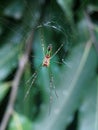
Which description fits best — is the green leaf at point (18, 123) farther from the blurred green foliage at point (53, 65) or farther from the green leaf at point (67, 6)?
the green leaf at point (67, 6)

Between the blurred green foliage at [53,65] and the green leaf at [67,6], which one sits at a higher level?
the green leaf at [67,6]

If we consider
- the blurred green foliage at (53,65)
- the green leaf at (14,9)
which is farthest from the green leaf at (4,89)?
the green leaf at (14,9)

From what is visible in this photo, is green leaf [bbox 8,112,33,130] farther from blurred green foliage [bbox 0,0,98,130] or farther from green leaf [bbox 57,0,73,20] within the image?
green leaf [bbox 57,0,73,20]

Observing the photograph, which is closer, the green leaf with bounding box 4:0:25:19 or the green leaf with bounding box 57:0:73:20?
the green leaf with bounding box 57:0:73:20

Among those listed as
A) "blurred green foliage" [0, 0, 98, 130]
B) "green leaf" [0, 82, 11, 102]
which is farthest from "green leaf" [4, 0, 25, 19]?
"green leaf" [0, 82, 11, 102]

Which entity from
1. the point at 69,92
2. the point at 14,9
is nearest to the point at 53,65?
the point at 69,92

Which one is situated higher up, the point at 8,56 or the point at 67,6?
the point at 67,6

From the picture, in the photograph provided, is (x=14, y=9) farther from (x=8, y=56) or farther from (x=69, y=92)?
(x=69, y=92)

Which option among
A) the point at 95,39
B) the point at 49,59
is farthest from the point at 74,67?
the point at 49,59

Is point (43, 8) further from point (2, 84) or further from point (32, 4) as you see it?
point (2, 84)
